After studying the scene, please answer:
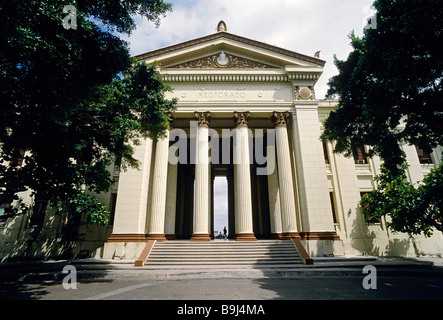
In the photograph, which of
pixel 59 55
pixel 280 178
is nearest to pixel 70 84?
pixel 59 55

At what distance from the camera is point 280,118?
1573cm

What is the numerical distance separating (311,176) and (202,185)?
6.74m

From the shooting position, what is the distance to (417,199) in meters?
12.7

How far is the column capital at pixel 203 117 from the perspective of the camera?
607 inches

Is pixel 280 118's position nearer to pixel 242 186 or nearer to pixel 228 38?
pixel 242 186

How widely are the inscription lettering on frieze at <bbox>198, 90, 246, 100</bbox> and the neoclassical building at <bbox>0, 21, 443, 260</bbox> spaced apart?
2.7 inches

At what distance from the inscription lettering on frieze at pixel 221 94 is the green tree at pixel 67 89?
23.4ft

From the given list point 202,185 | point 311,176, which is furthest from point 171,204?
point 311,176

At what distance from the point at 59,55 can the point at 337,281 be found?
10386 millimetres

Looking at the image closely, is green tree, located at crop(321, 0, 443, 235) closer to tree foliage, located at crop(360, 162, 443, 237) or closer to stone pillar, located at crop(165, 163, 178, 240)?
tree foliage, located at crop(360, 162, 443, 237)

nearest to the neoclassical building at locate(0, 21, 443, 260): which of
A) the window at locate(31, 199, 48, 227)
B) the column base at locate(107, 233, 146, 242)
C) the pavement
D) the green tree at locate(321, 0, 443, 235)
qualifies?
the column base at locate(107, 233, 146, 242)

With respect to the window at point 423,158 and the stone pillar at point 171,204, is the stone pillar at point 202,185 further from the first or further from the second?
the window at point 423,158

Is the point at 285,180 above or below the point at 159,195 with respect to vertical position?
above
